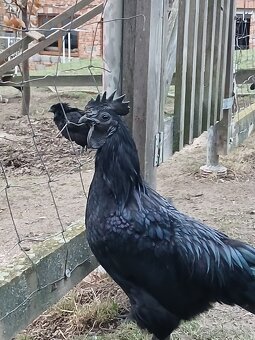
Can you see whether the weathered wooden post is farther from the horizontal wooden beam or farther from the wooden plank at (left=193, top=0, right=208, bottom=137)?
the horizontal wooden beam

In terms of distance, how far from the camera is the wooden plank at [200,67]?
458cm

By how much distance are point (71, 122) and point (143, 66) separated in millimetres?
799

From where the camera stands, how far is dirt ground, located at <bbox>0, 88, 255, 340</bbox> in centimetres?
439

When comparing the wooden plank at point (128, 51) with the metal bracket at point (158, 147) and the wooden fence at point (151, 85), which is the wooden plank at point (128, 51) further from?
the metal bracket at point (158, 147)

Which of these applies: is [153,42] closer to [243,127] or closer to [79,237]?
[79,237]

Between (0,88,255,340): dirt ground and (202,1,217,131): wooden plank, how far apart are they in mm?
844

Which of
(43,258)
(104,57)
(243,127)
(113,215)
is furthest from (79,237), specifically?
(243,127)

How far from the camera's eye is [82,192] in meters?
5.76

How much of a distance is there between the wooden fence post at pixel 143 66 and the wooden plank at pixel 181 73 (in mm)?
713

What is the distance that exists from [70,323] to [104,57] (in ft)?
5.06

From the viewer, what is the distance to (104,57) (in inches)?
Result: 139

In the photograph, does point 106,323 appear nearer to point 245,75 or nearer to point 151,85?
point 151,85

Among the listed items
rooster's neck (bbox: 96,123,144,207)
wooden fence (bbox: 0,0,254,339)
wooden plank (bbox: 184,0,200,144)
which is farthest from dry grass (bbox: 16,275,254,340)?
wooden plank (bbox: 184,0,200,144)

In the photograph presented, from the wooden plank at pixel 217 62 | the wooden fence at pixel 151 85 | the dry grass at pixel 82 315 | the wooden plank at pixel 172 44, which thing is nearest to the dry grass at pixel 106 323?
the dry grass at pixel 82 315
